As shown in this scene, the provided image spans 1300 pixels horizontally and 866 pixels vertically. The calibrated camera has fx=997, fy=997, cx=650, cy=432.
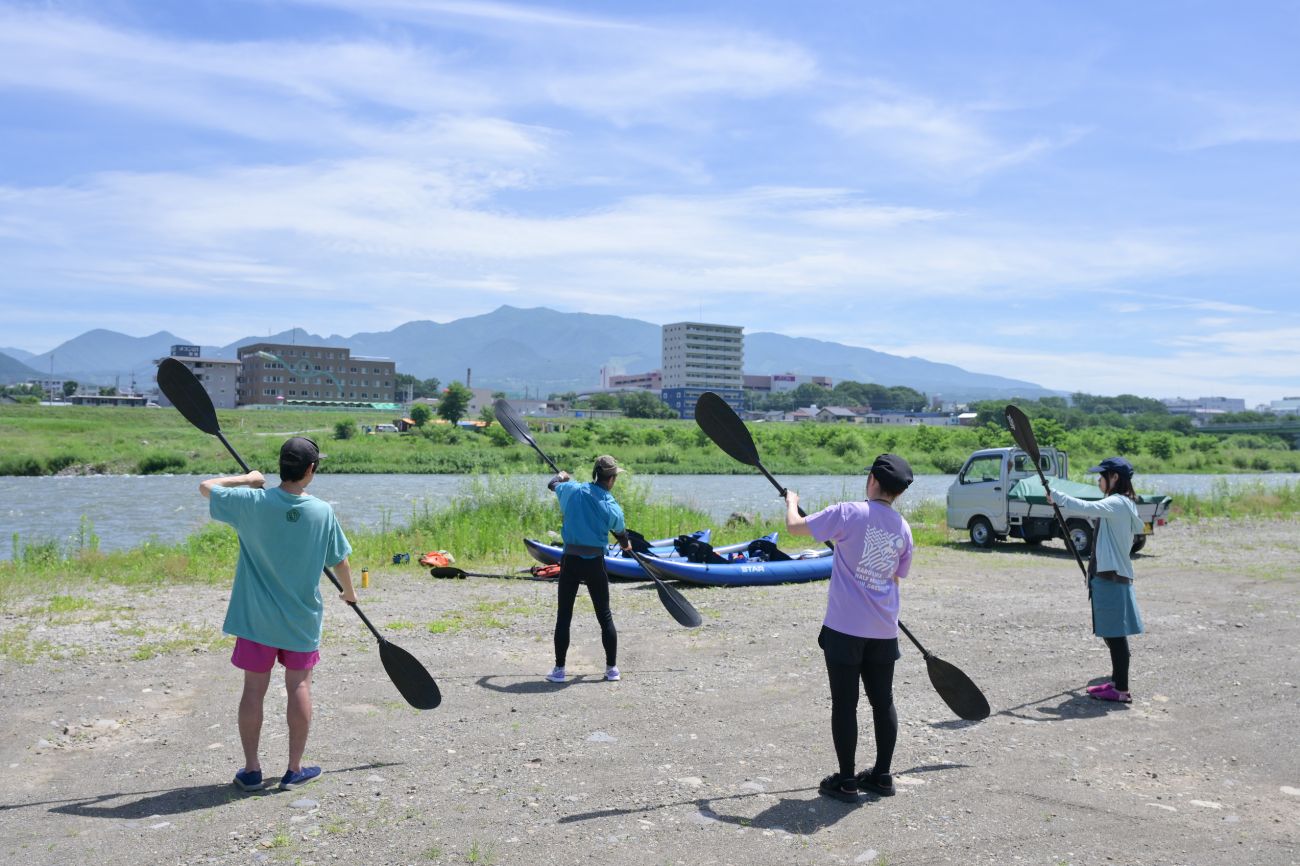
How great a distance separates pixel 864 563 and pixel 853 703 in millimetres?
721

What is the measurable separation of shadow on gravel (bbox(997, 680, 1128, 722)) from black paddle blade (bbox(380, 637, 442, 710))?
388 centimetres

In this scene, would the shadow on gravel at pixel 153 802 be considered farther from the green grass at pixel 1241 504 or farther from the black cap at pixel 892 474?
→ the green grass at pixel 1241 504

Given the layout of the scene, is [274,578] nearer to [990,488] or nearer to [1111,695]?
[1111,695]

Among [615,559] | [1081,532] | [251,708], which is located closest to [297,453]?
[251,708]

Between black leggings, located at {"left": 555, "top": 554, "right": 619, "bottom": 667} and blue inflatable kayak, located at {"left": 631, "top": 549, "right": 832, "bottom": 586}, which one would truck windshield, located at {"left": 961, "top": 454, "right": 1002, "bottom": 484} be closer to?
blue inflatable kayak, located at {"left": 631, "top": 549, "right": 832, "bottom": 586}

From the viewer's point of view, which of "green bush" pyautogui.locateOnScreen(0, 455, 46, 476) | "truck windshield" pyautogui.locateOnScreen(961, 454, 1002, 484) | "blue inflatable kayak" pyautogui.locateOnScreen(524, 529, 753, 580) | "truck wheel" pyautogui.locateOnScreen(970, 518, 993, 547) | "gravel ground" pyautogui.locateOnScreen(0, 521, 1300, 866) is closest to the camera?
"gravel ground" pyautogui.locateOnScreen(0, 521, 1300, 866)

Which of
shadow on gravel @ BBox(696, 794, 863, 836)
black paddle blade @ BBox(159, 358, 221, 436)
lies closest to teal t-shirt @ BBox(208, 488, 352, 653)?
black paddle blade @ BBox(159, 358, 221, 436)

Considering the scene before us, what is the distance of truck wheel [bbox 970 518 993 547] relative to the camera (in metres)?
18.6

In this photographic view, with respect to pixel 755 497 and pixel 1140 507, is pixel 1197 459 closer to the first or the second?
pixel 755 497

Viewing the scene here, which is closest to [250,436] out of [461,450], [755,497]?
[461,450]

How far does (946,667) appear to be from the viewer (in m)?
6.38

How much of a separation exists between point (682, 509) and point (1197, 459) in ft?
187

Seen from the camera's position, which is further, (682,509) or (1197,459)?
(1197,459)

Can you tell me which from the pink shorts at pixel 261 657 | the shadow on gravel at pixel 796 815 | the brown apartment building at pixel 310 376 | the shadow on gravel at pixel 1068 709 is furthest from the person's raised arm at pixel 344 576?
the brown apartment building at pixel 310 376
